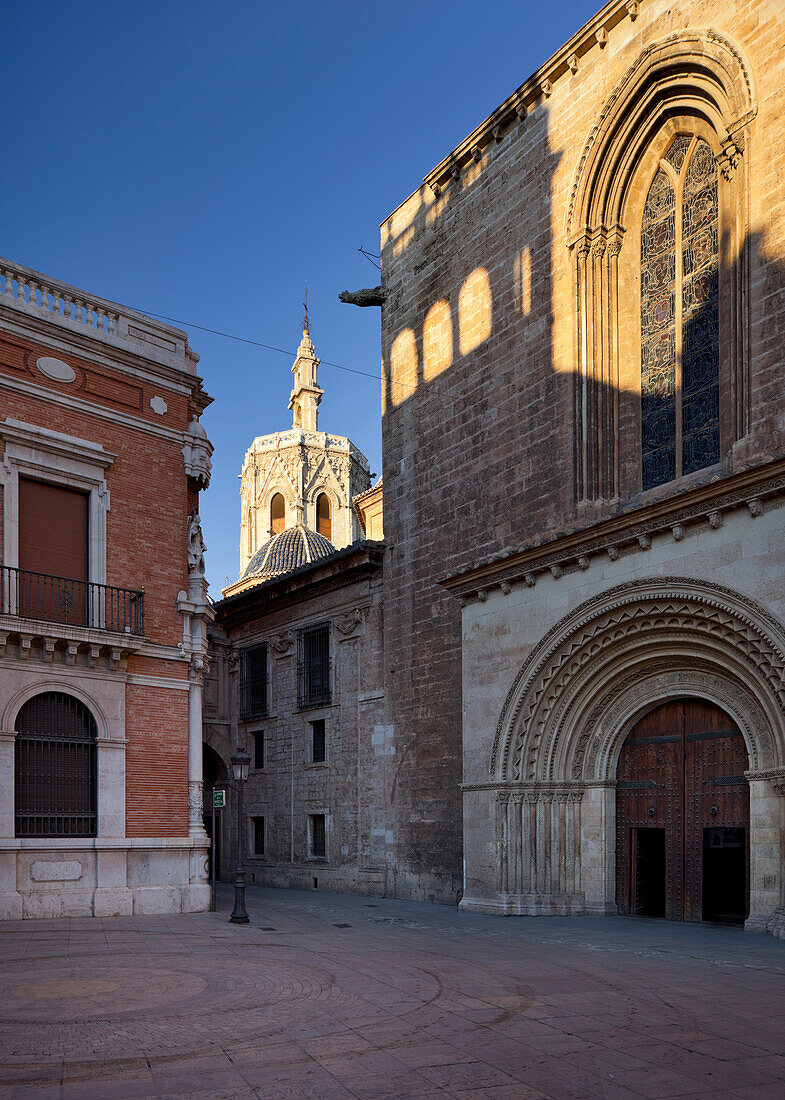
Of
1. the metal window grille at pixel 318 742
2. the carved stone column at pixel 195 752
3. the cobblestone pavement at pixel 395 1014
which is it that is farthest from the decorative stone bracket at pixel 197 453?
the cobblestone pavement at pixel 395 1014

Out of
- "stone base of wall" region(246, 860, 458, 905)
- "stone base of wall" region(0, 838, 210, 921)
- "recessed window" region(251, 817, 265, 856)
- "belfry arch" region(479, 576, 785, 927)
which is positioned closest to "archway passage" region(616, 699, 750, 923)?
"belfry arch" region(479, 576, 785, 927)

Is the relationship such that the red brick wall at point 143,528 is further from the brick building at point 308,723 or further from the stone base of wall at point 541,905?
the stone base of wall at point 541,905

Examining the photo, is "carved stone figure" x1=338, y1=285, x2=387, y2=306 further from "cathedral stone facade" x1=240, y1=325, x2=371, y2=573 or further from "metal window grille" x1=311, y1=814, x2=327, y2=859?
"cathedral stone facade" x1=240, y1=325, x2=371, y2=573

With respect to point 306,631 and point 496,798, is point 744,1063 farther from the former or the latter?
point 306,631

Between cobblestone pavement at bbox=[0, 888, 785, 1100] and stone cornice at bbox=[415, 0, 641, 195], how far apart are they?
14.2 meters

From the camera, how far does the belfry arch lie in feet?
48.2

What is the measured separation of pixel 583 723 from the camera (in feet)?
53.5

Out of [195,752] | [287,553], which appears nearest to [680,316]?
[195,752]

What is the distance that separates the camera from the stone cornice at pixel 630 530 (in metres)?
13.0

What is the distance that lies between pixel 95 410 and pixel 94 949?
918cm

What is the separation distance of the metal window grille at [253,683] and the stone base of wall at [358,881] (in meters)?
3.81

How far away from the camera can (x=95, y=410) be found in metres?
17.8

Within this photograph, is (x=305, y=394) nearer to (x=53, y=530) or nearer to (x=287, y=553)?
(x=287, y=553)

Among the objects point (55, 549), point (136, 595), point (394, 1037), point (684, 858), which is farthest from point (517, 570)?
point (394, 1037)
